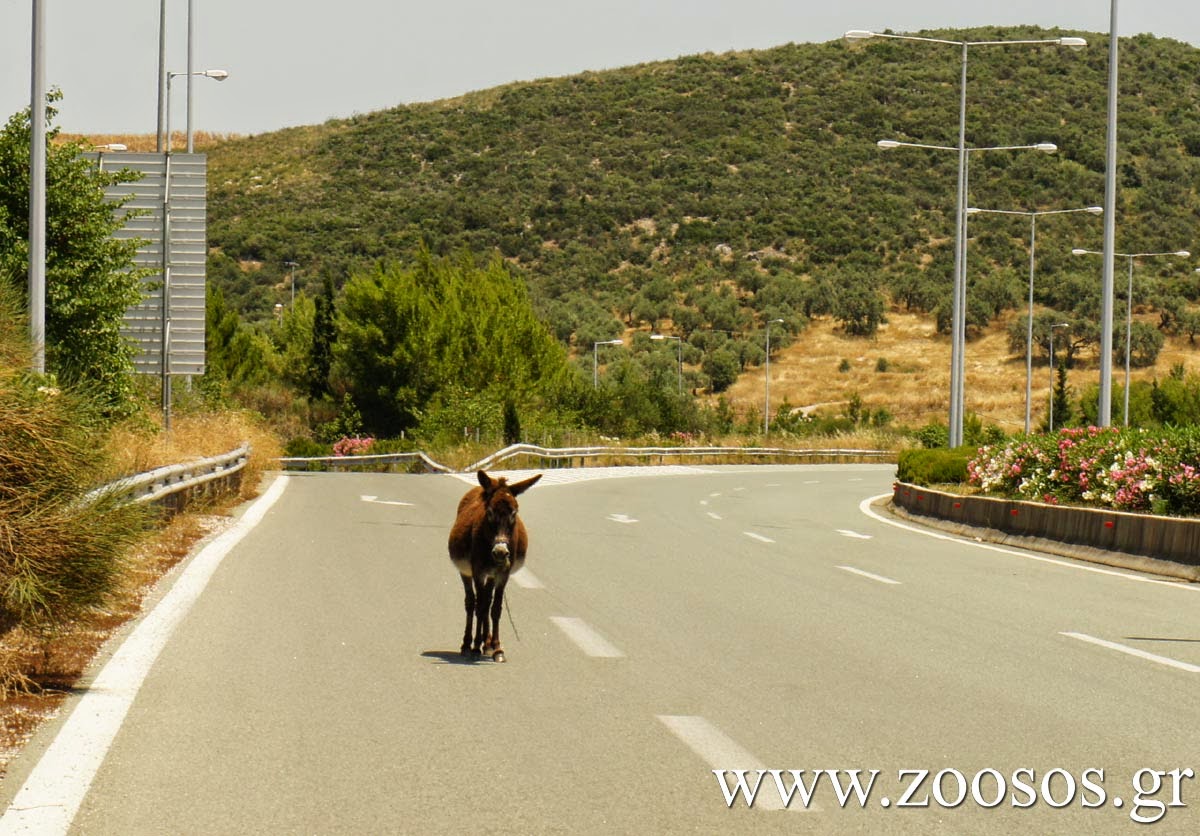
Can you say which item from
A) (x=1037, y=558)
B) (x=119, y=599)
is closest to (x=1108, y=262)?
(x=1037, y=558)

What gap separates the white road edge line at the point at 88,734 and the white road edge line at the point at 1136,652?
633 cm

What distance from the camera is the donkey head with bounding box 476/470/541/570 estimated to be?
9625 millimetres

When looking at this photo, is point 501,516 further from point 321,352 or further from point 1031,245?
point 321,352

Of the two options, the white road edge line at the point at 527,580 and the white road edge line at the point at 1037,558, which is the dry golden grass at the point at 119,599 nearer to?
the white road edge line at the point at 527,580

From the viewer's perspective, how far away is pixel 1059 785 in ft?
23.8

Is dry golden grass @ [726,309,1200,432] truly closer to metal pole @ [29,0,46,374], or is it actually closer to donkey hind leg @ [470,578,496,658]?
metal pole @ [29,0,46,374]

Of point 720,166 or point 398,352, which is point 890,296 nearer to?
point 720,166

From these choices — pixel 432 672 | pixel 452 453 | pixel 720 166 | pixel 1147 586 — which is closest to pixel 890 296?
pixel 720 166

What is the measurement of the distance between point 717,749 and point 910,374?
9550cm

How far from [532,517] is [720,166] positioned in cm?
10459

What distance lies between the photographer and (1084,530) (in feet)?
72.2

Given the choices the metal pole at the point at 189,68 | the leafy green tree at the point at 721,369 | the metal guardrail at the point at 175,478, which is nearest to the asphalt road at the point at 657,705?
the metal guardrail at the point at 175,478

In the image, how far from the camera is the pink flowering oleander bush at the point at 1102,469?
68.8ft

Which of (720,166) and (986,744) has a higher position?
(720,166)
